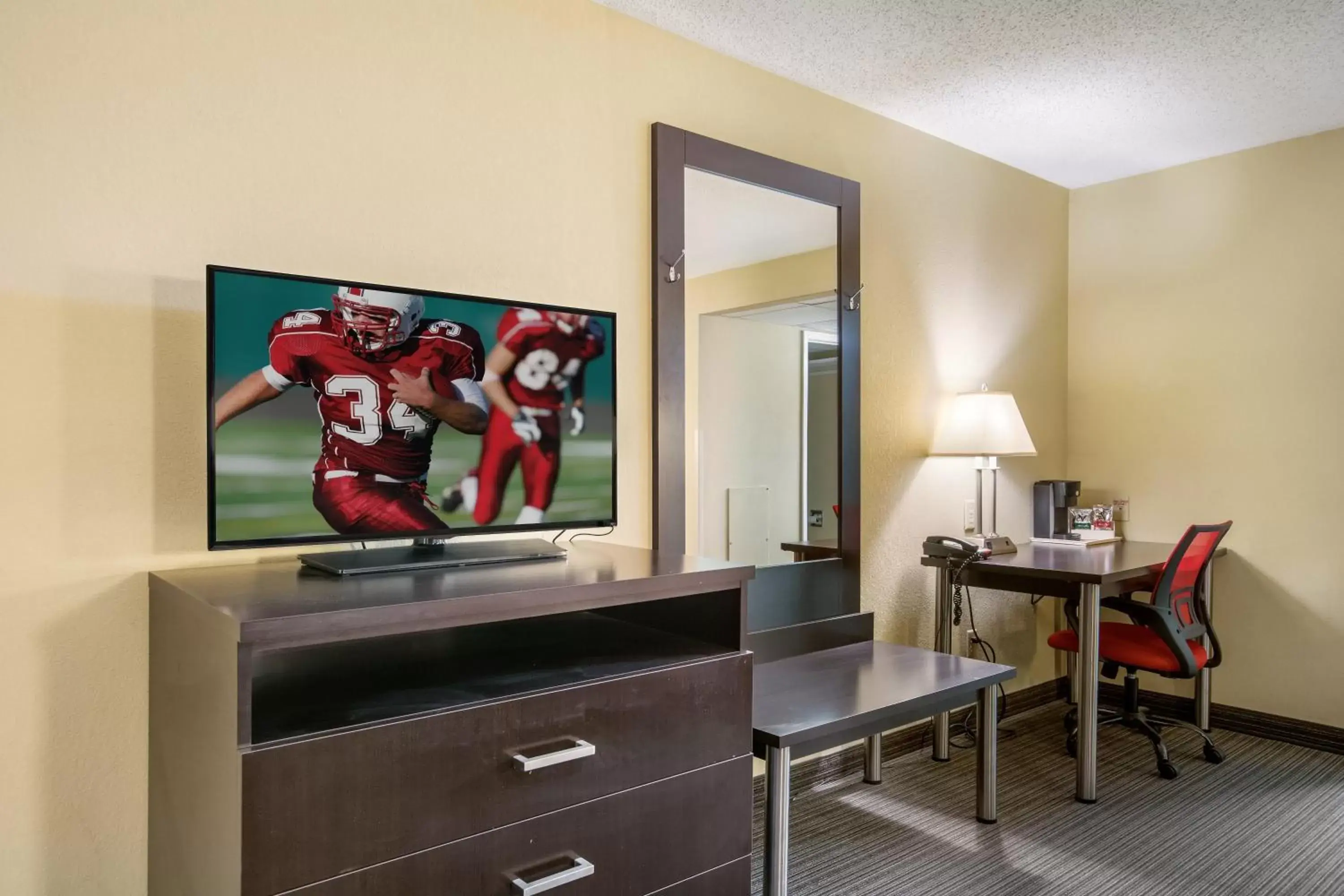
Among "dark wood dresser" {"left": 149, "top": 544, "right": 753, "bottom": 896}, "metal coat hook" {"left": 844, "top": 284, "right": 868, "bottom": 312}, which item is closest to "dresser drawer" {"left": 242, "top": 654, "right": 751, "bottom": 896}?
"dark wood dresser" {"left": 149, "top": 544, "right": 753, "bottom": 896}

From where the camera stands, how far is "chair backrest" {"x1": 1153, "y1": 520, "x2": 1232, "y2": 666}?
2930 mm

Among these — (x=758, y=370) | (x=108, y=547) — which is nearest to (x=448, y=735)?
(x=108, y=547)

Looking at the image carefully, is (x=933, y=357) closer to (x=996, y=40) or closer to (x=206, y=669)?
(x=996, y=40)

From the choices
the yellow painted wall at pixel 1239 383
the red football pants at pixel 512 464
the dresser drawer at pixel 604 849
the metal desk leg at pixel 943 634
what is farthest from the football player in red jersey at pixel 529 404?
the yellow painted wall at pixel 1239 383

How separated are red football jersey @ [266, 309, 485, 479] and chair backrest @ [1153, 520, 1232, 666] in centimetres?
245

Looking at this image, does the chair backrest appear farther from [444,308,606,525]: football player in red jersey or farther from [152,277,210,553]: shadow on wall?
[152,277,210,553]: shadow on wall

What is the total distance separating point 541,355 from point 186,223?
0.73 meters

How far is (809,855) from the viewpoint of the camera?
2.41m

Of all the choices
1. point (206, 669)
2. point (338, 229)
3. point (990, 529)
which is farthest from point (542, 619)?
point (990, 529)

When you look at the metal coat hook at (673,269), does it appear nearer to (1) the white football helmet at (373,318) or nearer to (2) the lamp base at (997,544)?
(1) the white football helmet at (373,318)

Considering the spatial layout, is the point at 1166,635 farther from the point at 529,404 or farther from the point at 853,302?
the point at 529,404

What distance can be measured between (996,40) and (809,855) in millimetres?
2400

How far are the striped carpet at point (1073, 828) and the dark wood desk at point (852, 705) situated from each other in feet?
0.47

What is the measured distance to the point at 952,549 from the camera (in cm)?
309
